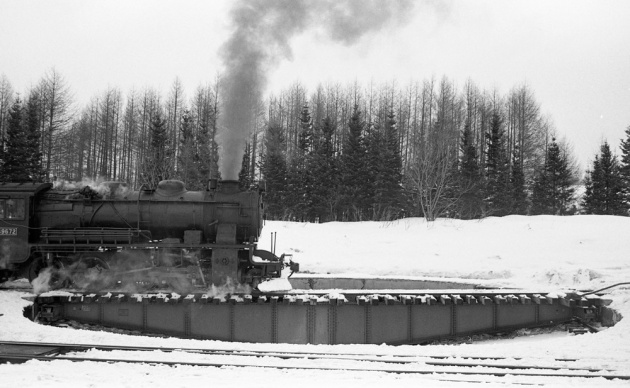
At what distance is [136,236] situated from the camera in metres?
14.3

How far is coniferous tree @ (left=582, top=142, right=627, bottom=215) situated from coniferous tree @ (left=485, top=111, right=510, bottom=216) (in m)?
7.27

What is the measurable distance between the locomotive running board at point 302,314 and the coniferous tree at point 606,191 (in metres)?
34.4

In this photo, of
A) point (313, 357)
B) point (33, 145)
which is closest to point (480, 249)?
point (313, 357)

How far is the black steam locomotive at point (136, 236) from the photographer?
13953 millimetres

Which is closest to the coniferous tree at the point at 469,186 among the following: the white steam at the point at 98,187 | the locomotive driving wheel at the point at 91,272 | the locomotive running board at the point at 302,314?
the locomotive running board at the point at 302,314

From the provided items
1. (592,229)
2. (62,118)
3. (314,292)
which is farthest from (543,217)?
(62,118)

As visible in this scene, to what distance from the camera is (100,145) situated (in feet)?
182

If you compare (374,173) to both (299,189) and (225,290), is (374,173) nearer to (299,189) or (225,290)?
(299,189)

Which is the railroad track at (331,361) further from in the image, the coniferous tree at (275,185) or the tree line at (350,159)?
the coniferous tree at (275,185)

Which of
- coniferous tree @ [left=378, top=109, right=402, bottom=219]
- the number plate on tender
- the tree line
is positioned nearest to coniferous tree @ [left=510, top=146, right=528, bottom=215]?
the tree line

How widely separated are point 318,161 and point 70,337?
34249 mm

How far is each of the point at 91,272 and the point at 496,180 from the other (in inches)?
1478

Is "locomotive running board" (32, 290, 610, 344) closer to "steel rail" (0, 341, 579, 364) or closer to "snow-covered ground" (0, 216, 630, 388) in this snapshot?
"snow-covered ground" (0, 216, 630, 388)

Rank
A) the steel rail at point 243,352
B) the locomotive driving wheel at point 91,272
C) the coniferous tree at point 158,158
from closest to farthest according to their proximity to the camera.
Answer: the steel rail at point 243,352
the locomotive driving wheel at point 91,272
the coniferous tree at point 158,158
